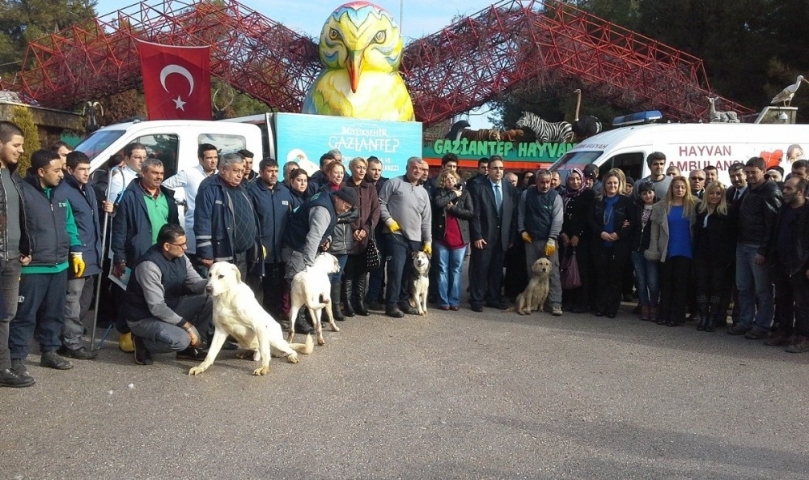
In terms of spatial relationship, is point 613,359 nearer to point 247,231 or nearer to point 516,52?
point 247,231

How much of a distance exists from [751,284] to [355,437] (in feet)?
17.7

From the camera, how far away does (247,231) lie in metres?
6.97

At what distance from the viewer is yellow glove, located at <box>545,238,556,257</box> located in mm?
8984

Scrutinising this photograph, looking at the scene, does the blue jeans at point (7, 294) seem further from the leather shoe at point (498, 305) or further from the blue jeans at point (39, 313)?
the leather shoe at point (498, 305)

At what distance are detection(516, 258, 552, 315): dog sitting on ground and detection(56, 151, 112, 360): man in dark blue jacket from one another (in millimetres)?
5003

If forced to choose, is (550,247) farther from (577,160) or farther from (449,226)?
(577,160)

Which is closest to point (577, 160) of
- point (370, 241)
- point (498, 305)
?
point (498, 305)

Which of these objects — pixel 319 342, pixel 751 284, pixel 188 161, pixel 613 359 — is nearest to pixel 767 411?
pixel 613 359

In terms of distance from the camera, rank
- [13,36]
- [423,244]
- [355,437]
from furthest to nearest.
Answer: [13,36]
[423,244]
[355,437]

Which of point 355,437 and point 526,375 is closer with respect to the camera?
point 355,437

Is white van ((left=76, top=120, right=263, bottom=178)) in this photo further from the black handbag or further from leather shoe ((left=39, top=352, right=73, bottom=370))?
leather shoe ((left=39, top=352, right=73, bottom=370))

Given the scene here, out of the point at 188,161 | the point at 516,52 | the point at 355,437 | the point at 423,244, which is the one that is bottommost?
the point at 355,437

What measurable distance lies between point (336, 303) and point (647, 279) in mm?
3870

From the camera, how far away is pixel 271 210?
25.3 ft
